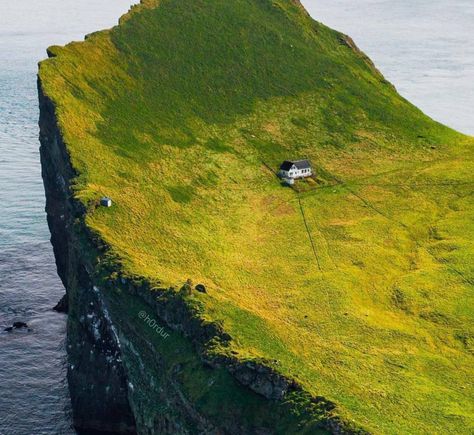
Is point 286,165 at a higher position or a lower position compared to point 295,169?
higher

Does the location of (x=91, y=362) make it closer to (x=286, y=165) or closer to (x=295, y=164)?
(x=286, y=165)

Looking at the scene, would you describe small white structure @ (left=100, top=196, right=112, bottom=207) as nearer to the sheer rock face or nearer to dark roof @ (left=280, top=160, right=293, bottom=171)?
the sheer rock face

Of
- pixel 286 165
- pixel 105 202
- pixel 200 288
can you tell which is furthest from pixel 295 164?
pixel 200 288

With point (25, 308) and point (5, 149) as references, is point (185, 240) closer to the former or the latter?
point (25, 308)

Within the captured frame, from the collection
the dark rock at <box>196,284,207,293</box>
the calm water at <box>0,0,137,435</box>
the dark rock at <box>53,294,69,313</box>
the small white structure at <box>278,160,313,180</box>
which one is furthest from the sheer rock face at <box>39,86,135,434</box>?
the small white structure at <box>278,160,313,180</box>

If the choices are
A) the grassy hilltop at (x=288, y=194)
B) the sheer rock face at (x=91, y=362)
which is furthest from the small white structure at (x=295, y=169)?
the sheer rock face at (x=91, y=362)

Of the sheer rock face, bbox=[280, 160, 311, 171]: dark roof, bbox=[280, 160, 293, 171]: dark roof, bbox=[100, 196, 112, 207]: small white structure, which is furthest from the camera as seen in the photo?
bbox=[280, 160, 311, 171]: dark roof

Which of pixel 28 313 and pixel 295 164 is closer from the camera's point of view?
pixel 28 313
